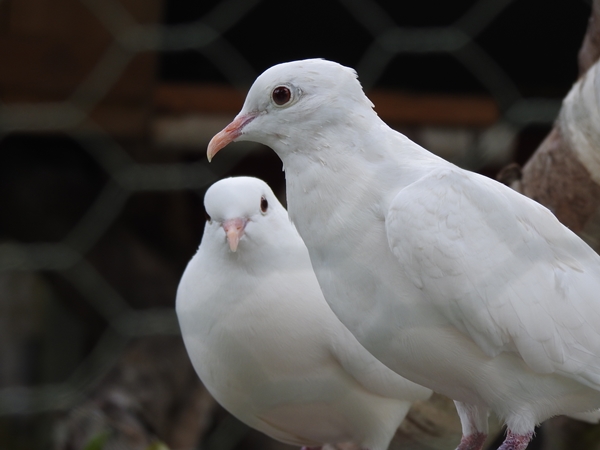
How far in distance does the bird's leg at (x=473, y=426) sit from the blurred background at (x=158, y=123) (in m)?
0.54

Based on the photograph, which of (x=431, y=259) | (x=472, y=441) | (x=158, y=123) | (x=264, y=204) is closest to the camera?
(x=431, y=259)

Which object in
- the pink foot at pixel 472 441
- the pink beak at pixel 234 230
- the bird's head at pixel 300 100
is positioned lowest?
the pink foot at pixel 472 441

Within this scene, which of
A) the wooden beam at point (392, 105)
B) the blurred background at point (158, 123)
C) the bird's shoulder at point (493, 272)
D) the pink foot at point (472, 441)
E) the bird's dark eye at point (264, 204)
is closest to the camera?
the bird's shoulder at point (493, 272)

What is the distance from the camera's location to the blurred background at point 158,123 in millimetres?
1412

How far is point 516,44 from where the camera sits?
5.47 ft

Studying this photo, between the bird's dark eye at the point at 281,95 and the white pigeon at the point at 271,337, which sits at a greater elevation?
the bird's dark eye at the point at 281,95

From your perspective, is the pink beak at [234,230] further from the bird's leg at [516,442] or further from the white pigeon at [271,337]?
the bird's leg at [516,442]

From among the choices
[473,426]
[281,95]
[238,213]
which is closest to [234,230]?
[238,213]

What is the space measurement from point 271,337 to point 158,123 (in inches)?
31.4

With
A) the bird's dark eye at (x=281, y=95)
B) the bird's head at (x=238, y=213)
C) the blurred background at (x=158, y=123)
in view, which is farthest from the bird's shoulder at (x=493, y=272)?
the blurred background at (x=158, y=123)

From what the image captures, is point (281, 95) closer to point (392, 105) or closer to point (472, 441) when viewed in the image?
point (472, 441)

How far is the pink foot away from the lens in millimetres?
766

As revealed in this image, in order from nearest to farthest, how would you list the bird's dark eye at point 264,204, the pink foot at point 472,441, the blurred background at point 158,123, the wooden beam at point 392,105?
the pink foot at point 472,441, the bird's dark eye at point 264,204, the blurred background at point 158,123, the wooden beam at point 392,105

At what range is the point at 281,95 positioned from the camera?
2.27ft
